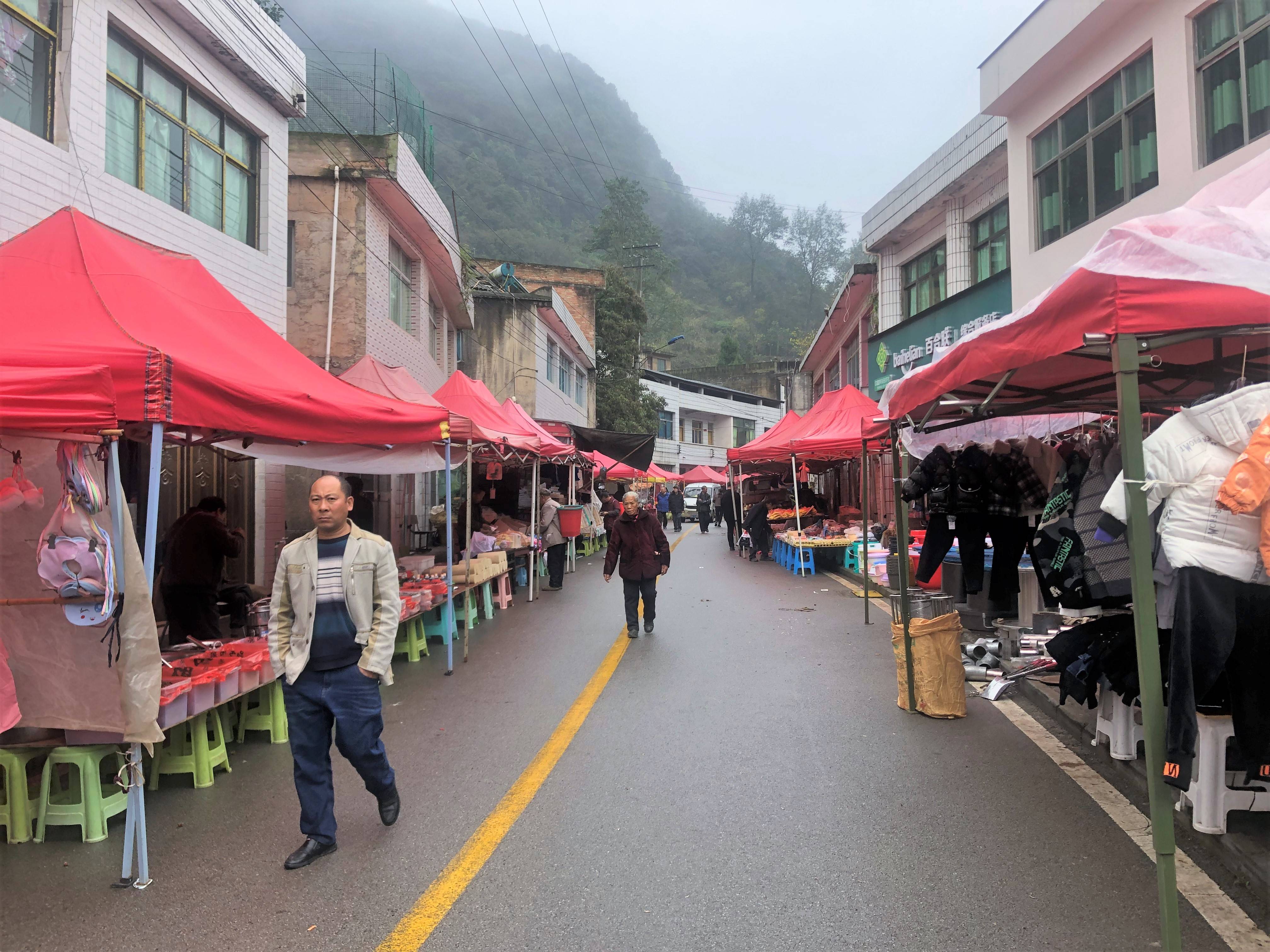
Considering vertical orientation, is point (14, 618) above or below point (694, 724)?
above

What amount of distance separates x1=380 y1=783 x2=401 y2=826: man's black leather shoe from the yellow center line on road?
47 cm


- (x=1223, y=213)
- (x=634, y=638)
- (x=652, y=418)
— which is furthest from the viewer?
(x=652, y=418)

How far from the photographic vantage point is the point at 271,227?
1138 cm

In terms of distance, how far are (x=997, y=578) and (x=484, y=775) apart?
212 inches

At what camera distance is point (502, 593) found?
1191 centimetres

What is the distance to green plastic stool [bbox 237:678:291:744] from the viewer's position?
556 cm

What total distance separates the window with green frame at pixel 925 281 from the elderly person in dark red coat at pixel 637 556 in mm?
10572

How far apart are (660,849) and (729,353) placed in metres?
65.9

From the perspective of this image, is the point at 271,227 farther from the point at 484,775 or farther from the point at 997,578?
the point at 997,578

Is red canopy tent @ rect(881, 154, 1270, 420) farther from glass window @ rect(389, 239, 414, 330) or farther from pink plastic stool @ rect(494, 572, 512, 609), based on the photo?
glass window @ rect(389, 239, 414, 330)

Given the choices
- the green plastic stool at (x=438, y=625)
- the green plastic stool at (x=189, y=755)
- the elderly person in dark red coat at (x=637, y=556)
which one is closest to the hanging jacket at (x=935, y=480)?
the elderly person in dark red coat at (x=637, y=556)

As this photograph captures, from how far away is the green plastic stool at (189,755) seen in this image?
15.5 ft

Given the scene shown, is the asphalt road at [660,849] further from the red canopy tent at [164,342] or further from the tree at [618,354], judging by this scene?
the tree at [618,354]

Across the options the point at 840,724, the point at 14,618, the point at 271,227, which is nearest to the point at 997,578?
the point at 840,724
